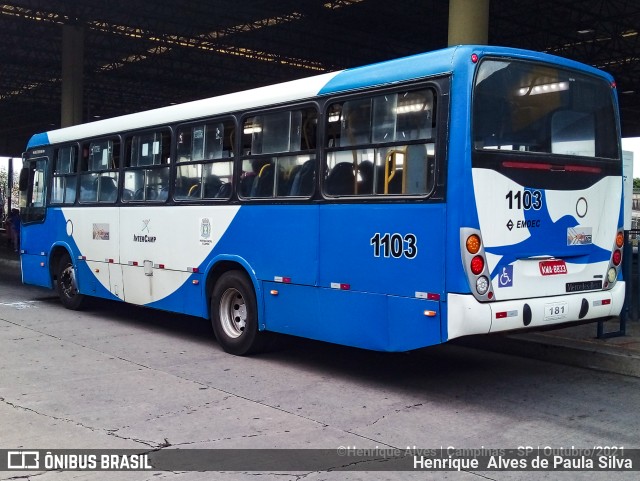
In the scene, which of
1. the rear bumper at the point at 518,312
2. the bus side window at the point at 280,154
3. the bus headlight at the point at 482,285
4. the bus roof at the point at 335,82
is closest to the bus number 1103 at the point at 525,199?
the bus headlight at the point at 482,285

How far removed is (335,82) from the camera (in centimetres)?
798

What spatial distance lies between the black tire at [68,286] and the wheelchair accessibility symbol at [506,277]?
8.42 metres

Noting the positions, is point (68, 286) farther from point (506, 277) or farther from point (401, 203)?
point (506, 277)

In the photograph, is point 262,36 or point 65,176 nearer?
point 65,176

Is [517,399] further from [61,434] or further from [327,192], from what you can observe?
[61,434]

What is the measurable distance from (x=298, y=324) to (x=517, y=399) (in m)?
2.48

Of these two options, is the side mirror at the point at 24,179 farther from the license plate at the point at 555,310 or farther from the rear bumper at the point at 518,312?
the license plate at the point at 555,310

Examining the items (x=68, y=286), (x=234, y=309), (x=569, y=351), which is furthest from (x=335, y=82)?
(x=68, y=286)

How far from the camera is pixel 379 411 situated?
680cm

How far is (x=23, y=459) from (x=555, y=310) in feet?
16.0

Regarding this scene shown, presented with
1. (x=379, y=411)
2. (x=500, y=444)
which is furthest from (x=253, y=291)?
(x=500, y=444)

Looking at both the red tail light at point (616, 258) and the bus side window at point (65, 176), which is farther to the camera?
the bus side window at point (65, 176)

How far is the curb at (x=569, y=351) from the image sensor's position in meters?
Result: 8.29

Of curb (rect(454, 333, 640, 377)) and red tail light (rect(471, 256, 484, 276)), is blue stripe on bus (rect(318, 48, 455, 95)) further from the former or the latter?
curb (rect(454, 333, 640, 377))
